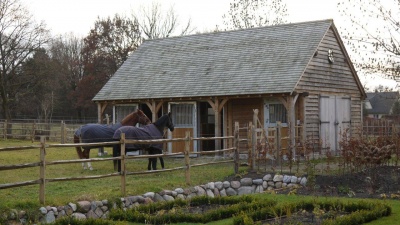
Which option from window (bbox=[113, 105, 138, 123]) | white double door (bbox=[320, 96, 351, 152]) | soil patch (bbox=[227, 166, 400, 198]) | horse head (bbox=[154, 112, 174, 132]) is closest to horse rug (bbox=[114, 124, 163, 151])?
horse head (bbox=[154, 112, 174, 132])

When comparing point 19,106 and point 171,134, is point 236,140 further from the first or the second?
point 19,106

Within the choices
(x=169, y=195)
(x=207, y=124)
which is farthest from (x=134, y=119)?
(x=169, y=195)

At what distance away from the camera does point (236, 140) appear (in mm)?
17547

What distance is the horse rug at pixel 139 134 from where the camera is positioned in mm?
17844

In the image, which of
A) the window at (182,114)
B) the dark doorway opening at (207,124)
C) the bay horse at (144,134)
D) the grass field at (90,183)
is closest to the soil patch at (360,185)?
the grass field at (90,183)

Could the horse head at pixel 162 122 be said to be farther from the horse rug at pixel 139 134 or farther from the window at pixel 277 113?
the window at pixel 277 113

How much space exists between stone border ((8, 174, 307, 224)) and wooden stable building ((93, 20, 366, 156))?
15.7 feet

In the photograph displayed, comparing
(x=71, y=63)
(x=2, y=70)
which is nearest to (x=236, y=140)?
(x=2, y=70)

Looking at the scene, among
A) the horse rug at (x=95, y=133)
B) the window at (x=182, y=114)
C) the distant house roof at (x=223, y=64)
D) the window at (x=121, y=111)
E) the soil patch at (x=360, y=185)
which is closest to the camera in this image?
the soil patch at (x=360, y=185)

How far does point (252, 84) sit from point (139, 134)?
5762 mm

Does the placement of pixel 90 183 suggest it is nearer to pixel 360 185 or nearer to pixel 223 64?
pixel 360 185

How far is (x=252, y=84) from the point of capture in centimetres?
2217

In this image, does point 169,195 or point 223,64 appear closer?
point 169,195

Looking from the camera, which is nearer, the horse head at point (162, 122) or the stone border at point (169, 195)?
the stone border at point (169, 195)
